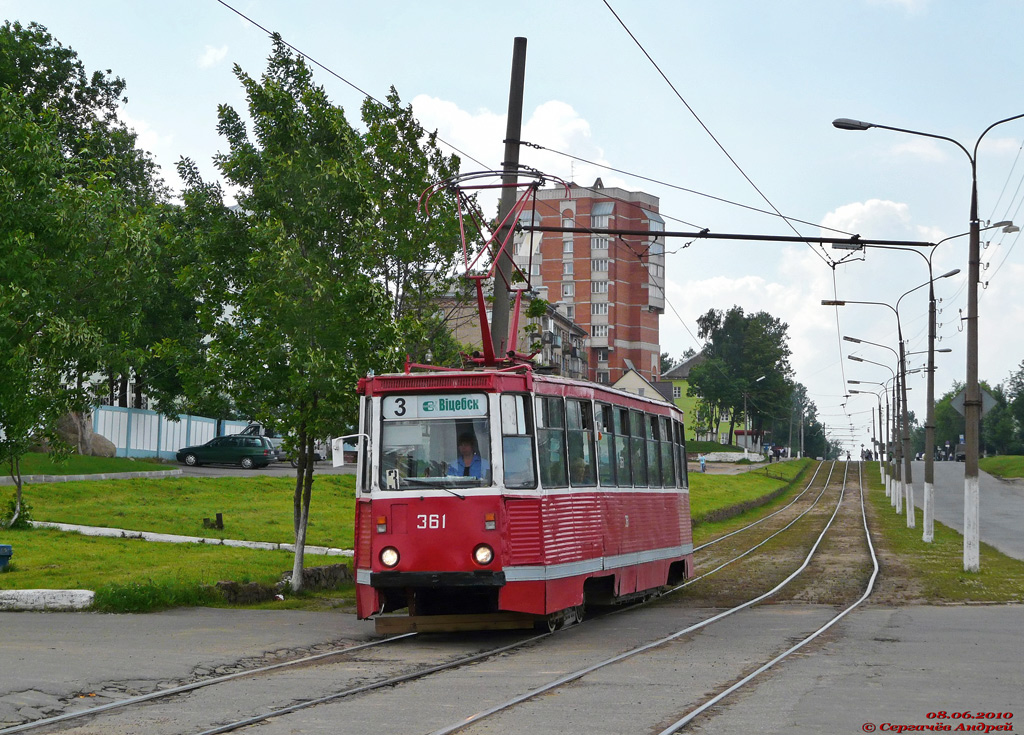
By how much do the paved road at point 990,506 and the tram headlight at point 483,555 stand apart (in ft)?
75.6

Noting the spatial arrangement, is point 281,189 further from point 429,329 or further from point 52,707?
point 52,707

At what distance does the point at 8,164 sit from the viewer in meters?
18.0

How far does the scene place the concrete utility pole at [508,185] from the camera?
1814 centimetres

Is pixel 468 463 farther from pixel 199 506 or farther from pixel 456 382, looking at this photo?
pixel 199 506

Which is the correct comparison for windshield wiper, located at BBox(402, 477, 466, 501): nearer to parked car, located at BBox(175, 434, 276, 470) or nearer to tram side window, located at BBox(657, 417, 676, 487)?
tram side window, located at BBox(657, 417, 676, 487)

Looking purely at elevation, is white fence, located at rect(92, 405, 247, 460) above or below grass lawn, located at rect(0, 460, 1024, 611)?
above

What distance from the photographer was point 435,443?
1406 cm

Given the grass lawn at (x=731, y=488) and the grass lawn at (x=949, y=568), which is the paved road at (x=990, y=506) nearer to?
the grass lawn at (x=949, y=568)

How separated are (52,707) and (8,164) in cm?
1109

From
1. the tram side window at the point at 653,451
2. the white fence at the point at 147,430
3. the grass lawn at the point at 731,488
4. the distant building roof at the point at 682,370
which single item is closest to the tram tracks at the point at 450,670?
the tram side window at the point at 653,451

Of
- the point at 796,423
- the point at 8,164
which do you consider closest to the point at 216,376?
the point at 8,164

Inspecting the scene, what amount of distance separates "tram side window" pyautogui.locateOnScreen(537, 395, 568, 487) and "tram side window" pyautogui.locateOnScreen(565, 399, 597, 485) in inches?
8.1

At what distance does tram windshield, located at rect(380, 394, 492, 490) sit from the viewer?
13922mm

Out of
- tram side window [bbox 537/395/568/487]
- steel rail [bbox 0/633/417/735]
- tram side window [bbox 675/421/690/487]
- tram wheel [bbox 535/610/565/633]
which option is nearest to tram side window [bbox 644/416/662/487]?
tram side window [bbox 675/421/690/487]
